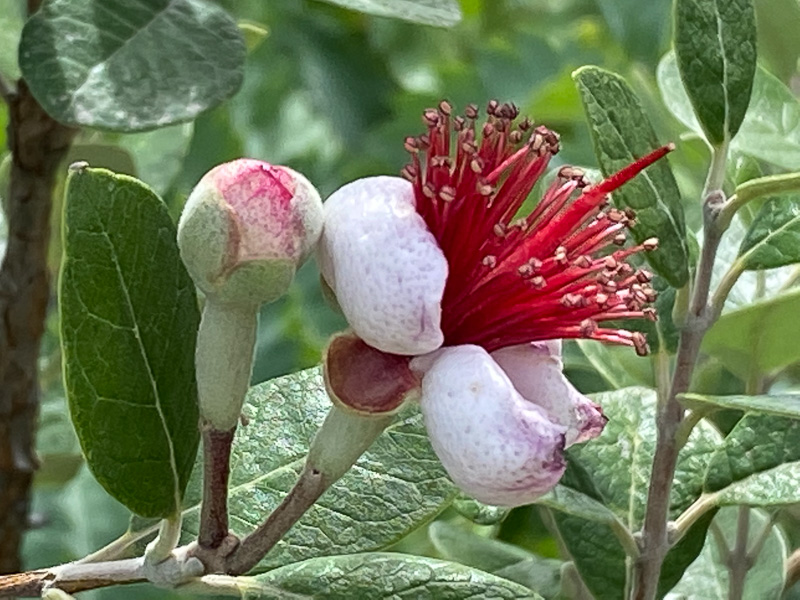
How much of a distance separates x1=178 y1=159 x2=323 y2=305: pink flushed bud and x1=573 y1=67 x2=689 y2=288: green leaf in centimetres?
18

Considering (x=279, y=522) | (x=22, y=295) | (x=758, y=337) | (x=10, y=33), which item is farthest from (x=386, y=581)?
(x=10, y=33)

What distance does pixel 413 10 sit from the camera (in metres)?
0.73

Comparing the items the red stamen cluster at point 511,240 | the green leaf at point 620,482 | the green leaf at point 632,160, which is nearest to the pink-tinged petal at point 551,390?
the red stamen cluster at point 511,240

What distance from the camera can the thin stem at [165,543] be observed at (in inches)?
22.8

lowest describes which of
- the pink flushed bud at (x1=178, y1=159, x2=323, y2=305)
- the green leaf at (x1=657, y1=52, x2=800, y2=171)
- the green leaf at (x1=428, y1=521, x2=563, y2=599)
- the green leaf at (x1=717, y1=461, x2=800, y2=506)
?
the green leaf at (x1=428, y1=521, x2=563, y2=599)

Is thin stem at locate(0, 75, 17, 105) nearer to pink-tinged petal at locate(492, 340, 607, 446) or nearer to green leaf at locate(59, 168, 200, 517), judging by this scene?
green leaf at locate(59, 168, 200, 517)

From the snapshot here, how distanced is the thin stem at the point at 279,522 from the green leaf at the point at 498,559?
1.18 feet

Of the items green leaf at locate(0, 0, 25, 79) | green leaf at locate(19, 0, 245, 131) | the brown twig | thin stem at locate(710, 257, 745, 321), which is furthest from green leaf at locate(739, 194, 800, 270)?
green leaf at locate(0, 0, 25, 79)

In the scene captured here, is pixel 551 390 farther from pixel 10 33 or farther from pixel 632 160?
pixel 10 33

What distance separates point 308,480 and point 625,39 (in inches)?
52.3

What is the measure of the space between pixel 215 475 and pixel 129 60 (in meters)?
0.28

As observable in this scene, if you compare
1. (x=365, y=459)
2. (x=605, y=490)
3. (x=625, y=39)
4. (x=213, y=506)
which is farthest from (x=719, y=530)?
(x=625, y=39)

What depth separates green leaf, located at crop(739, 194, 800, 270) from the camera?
704mm

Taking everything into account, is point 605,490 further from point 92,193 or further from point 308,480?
point 92,193
